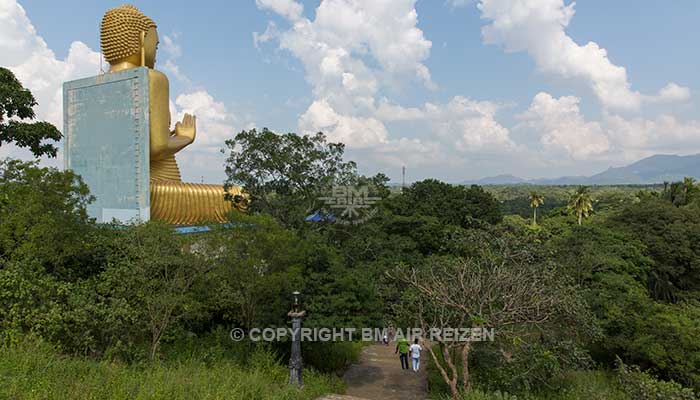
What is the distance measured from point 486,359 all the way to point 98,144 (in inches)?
567

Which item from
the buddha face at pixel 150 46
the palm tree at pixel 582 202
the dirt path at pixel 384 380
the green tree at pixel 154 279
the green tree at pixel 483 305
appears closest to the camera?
the green tree at pixel 483 305

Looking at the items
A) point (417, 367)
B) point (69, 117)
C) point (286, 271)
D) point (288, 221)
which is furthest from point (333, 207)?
point (69, 117)

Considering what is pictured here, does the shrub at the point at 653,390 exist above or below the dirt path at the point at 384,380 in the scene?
above

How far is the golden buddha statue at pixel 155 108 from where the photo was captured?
15570mm

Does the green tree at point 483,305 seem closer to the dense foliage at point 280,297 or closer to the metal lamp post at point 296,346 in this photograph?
the dense foliage at point 280,297

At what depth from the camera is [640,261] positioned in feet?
53.7

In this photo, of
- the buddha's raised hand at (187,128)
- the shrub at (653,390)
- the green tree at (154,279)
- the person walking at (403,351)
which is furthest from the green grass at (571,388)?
the buddha's raised hand at (187,128)

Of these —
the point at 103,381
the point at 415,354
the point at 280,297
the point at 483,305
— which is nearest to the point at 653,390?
the point at 483,305

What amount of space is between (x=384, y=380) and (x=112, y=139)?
1211 cm

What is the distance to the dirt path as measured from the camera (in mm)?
10219

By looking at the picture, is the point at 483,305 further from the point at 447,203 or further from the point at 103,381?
the point at 447,203

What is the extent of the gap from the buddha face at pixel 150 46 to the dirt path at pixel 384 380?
13.3m

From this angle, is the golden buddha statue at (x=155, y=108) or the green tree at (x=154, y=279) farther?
the golden buddha statue at (x=155, y=108)

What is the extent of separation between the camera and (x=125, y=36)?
15641 millimetres
